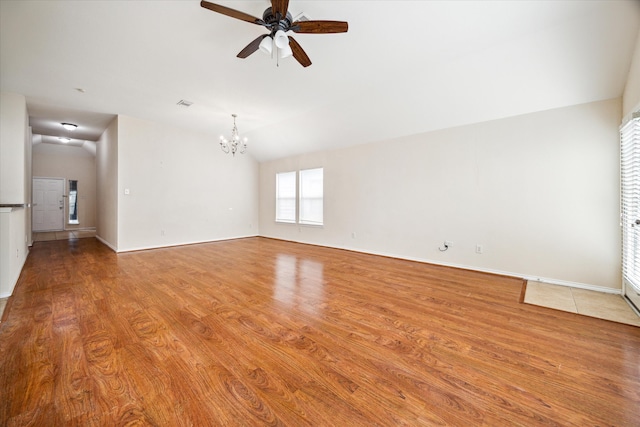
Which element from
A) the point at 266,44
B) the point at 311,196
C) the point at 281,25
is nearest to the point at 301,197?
the point at 311,196

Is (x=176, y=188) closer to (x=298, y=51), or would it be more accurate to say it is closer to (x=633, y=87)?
(x=298, y=51)

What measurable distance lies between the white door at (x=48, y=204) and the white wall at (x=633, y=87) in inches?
548

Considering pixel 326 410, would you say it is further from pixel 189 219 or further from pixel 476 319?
pixel 189 219

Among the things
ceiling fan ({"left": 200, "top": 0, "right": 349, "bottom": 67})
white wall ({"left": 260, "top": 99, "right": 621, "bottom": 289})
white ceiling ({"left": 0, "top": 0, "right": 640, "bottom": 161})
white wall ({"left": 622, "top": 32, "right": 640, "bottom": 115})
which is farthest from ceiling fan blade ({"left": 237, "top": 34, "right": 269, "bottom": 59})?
white wall ({"left": 622, "top": 32, "right": 640, "bottom": 115})

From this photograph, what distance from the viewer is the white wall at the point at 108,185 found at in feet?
18.1

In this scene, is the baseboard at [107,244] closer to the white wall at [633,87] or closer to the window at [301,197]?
the window at [301,197]

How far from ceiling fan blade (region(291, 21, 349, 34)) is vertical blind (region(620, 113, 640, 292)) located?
9.81ft

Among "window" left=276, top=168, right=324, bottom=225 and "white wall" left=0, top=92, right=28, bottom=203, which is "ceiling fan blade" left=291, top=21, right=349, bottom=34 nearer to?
"window" left=276, top=168, right=324, bottom=225

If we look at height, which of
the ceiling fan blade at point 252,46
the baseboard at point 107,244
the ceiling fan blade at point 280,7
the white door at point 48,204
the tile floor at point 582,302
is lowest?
the baseboard at point 107,244

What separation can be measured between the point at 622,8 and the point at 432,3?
1.79 m

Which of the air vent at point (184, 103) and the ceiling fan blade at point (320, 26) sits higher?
the air vent at point (184, 103)

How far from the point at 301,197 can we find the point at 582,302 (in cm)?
557

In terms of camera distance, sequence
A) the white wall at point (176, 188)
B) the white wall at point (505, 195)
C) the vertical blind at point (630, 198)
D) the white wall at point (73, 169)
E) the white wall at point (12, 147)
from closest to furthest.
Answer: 1. the vertical blind at point (630, 198)
2. the white wall at point (505, 195)
3. the white wall at point (12, 147)
4. the white wall at point (176, 188)
5. the white wall at point (73, 169)

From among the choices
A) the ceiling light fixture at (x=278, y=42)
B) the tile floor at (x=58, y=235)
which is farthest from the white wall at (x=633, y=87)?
the tile floor at (x=58, y=235)
